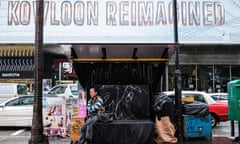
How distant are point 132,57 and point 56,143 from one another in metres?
3.68

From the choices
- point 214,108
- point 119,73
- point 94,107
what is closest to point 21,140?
point 94,107

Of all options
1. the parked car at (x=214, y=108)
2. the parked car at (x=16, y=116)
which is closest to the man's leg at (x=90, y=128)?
the parked car at (x=16, y=116)

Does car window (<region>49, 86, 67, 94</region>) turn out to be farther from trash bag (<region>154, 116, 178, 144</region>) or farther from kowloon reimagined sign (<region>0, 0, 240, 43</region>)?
trash bag (<region>154, 116, 178, 144</region>)

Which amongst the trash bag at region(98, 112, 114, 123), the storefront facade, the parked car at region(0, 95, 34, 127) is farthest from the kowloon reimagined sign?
the trash bag at region(98, 112, 114, 123)

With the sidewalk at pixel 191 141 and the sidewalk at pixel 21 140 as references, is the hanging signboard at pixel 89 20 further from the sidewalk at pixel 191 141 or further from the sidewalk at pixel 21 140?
the sidewalk at pixel 191 141

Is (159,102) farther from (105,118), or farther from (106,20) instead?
(106,20)

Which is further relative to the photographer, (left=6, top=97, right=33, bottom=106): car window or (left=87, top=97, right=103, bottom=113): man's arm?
(left=6, top=97, right=33, bottom=106): car window

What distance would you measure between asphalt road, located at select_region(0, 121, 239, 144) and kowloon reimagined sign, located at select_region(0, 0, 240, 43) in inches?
411

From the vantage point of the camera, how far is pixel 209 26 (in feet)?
83.2

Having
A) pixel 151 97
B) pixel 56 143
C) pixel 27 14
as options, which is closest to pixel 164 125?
pixel 151 97

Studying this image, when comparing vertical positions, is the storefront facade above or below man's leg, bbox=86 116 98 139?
above

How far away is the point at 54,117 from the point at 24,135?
5.32 ft

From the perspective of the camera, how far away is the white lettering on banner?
80.9 feet

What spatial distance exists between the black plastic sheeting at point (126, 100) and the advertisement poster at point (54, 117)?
222 centimetres
